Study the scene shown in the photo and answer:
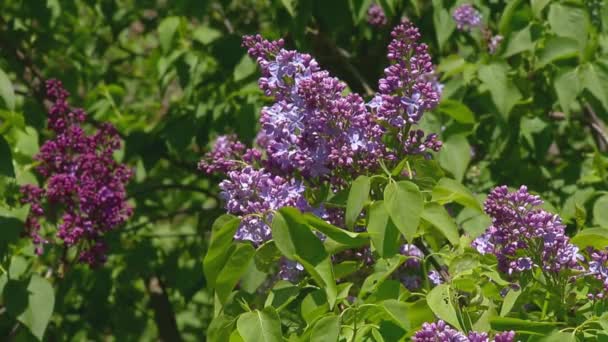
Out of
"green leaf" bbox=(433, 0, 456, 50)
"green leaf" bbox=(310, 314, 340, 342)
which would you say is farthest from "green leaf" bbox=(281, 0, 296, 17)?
"green leaf" bbox=(310, 314, 340, 342)

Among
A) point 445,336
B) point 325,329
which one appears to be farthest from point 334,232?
point 445,336

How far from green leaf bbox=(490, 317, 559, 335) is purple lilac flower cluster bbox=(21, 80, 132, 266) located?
1516 mm

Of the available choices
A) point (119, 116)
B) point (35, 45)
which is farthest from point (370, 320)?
point (35, 45)

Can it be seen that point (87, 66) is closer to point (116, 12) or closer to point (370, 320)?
point (116, 12)

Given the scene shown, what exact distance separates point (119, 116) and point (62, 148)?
75cm

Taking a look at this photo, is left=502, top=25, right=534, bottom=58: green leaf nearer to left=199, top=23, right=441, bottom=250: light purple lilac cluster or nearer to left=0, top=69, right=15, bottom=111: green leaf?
left=199, top=23, right=441, bottom=250: light purple lilac cluster

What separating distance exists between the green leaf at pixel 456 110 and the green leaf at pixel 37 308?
47.7 inches

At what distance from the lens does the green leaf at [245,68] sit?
3.25 meters

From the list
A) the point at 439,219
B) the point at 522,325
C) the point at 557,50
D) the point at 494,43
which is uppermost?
the point at 494,43

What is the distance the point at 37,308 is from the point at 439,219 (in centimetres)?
139

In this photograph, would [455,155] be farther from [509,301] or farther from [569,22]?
[509,301]

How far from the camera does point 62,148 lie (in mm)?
2984

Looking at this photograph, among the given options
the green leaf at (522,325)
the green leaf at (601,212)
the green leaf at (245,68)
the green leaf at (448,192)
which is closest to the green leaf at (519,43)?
the green leaf at (601,212)

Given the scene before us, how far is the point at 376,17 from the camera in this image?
3.57 metres
